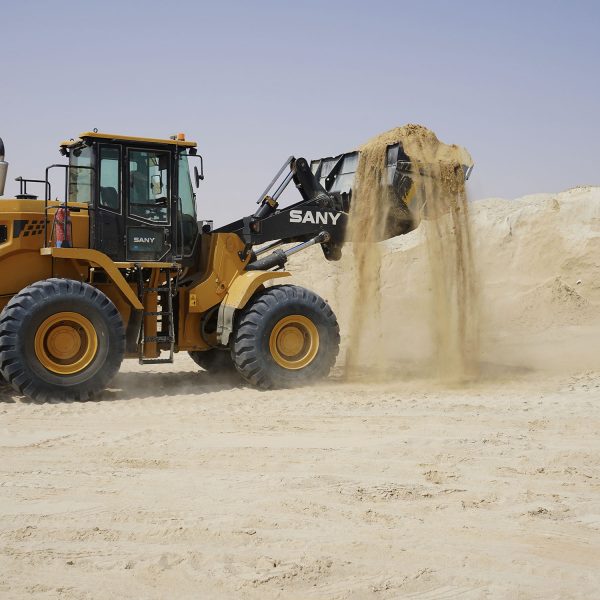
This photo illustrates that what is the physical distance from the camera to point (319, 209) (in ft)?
39.8

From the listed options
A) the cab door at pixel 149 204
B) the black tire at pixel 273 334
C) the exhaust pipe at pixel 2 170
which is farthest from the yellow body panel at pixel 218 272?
the exhaust pipe at pixel 2 170

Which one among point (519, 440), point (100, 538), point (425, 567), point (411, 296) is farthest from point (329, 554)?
point (411, 296)

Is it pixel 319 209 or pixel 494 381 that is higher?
pixel 319 209

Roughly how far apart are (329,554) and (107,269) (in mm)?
6306

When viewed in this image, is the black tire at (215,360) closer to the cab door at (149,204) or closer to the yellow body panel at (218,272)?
the yellow body panel at (218,272)

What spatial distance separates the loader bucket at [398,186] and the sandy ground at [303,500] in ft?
10.1

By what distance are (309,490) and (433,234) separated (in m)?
6.60

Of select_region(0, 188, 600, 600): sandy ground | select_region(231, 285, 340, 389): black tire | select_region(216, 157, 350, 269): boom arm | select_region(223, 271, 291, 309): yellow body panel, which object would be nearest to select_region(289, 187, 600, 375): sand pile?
select_region(216, 157, 350, 269): boom arm

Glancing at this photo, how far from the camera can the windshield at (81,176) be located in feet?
35.4

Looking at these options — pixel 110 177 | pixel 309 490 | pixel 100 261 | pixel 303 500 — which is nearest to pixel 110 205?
pixel 110 177

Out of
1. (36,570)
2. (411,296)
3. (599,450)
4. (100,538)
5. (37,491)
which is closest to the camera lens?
(36,570)

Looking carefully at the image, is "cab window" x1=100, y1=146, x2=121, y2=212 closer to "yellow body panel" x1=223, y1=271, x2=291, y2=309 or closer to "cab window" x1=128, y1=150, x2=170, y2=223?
"cab window" x1=128, y1=150, x2=170, y2=223

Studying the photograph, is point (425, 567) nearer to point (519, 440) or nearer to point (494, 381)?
point (519, 440)

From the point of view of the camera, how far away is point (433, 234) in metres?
12.1
